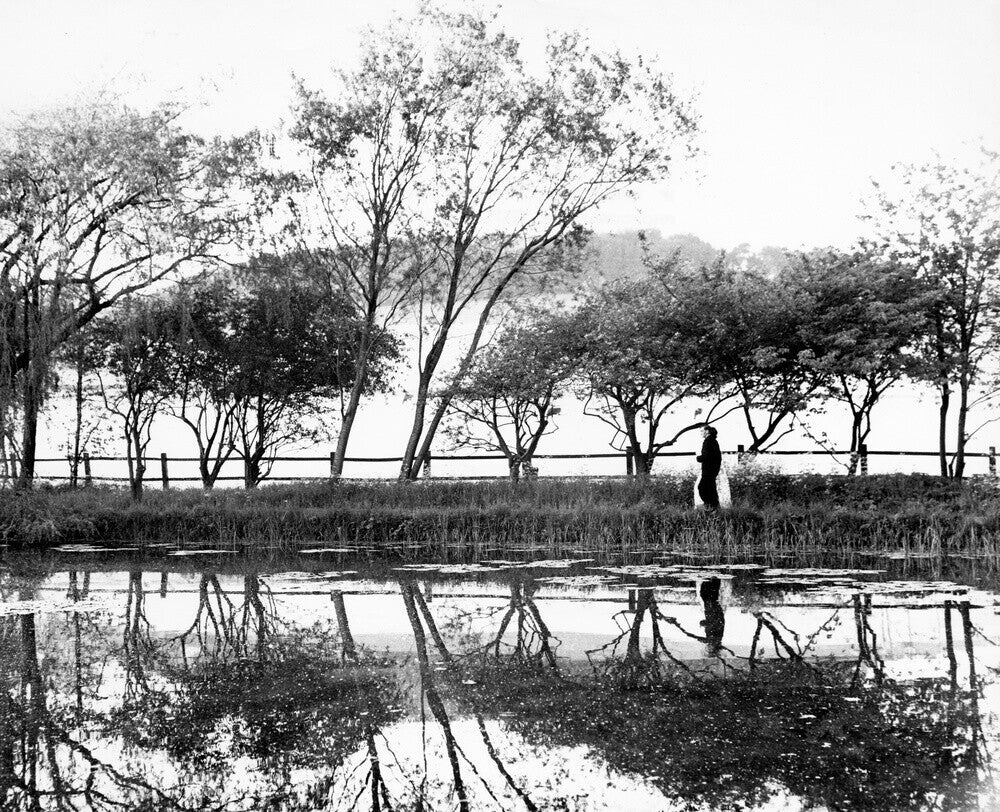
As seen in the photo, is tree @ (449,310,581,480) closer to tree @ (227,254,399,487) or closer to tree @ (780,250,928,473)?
tree @ (227,254,399,487)

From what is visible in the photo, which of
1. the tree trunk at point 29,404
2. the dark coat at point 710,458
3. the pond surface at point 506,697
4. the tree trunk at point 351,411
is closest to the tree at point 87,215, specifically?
the tree trunk at point 29,404

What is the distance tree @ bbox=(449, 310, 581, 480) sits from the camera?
1850cm

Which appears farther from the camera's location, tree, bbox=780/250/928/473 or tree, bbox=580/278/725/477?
tree, bbox=580/278/725/477

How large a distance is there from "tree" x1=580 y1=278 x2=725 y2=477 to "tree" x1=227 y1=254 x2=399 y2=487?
5550 millimetres

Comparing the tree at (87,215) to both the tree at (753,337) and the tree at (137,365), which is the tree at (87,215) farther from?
the tree at (753,337)

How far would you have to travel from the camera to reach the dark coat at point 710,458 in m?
14.0

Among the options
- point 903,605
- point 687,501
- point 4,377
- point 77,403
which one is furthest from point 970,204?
point 77,403

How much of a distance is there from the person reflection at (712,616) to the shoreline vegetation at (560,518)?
3.28m

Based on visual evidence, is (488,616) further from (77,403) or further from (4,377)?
(77,403)

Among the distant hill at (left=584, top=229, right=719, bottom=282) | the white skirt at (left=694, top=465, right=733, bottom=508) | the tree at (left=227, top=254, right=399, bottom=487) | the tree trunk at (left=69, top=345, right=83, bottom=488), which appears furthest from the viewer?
the distant hill at (left=584, top=229, right=719, bottom=282)

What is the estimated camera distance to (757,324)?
16844 mm

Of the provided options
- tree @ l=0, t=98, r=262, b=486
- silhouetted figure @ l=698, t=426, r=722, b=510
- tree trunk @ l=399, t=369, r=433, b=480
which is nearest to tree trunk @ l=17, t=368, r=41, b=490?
tree @ l=0, t=98, r=262, b=486

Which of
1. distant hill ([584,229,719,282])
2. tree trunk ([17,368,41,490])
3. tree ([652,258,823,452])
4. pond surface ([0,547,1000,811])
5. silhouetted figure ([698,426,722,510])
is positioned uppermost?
distant hill ([584,229,719,282])

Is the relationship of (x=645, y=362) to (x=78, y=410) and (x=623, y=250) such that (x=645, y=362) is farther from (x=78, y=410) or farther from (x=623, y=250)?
(x=78, y=410)
